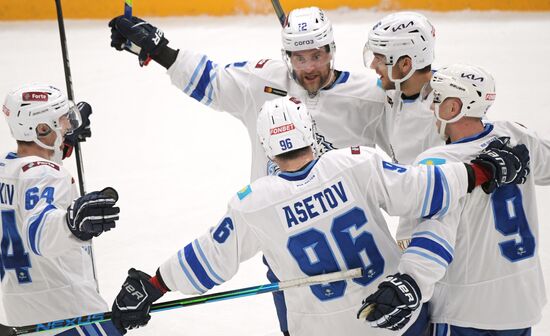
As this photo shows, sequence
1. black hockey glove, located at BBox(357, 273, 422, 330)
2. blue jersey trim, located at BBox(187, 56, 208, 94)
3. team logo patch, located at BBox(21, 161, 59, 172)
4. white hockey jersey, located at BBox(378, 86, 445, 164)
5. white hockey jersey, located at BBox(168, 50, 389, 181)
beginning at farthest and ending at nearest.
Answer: blue jersey trim, located at BBox(187, 56, 208, 94)
white hockey jersey, located at BBox(168, 50, 389, 181)
white hockey jersey, located at BBox(378, 86, 445, 164)
team logo patch, located at BBox(21, 161, 59, 172)
black hockey glove, located at BBox(357, 273, 422, 330)

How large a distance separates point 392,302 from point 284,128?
0.54 meters

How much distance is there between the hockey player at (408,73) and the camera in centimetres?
300

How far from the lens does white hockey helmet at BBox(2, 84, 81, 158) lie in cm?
289

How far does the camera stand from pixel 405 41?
3000mm

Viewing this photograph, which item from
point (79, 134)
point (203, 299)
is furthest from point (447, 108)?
point (79, 134)

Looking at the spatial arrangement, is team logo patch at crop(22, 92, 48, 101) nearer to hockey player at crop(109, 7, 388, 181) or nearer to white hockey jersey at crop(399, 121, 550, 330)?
hockey player at crop(109, 7, 388, 181)

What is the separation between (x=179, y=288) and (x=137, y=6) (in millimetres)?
5434

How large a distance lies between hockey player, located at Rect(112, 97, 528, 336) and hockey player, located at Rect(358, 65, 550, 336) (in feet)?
0.37

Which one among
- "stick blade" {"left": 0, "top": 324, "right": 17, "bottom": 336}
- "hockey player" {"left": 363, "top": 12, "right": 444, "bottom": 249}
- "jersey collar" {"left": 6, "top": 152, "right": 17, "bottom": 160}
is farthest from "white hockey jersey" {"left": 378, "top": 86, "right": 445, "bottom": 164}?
"stick blade" {"left": 0, "top": 324, "right": 17, "bottom": 336}

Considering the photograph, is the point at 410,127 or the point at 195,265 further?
the point at 410,127

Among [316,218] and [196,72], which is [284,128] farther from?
[196,72]

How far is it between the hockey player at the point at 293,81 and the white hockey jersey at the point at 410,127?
12 cm

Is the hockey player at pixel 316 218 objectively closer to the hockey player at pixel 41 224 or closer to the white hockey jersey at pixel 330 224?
the white hockey jersey at pixel 330 224

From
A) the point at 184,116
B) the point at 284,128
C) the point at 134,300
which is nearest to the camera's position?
the point at 284,128
